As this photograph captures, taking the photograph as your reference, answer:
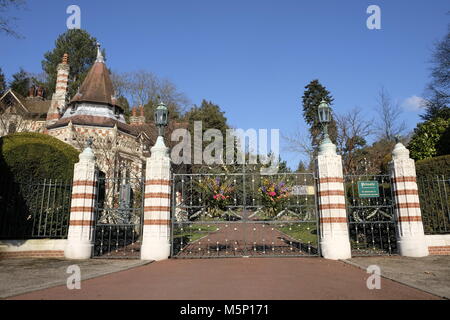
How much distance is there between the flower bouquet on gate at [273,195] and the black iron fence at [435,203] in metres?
4.66

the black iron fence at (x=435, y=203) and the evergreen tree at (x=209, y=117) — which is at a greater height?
the evergreen tree at (x=209, y=117)

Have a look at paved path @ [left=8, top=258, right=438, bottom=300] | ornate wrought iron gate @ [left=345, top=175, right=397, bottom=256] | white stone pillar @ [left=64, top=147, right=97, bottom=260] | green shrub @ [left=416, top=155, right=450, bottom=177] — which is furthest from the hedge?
green shrub @ [left=416, top=155, right=450, bottom=177]

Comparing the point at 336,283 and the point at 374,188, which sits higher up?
the point at 374,188

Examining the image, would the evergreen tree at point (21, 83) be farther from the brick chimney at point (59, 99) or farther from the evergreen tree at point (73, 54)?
the brick chimney at point (59, 99)

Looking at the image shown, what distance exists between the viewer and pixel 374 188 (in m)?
9.73

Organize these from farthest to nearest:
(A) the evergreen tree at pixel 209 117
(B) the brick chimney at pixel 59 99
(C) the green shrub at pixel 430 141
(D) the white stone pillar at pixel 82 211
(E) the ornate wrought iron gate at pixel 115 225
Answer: (A) the evergreen tree at pixel 209 117
(B) the brick chimney at pixel 59 99
(C) the green shrub at pixel 430 141
(E) the ornate wrought iron gate at pixel 115 225
(D) the white stone pillar at pixel 82 211

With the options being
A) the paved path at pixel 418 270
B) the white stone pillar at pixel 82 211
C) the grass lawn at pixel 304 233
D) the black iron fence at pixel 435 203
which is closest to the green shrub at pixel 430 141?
the black iron fence at pixel 435 203

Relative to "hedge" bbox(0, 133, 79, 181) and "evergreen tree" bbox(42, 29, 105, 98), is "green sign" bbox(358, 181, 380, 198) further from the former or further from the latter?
"evergreen tree" bbox(42, 29, 105, 98)

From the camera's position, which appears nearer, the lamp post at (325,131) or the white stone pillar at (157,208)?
the white stone pillar at (157,208)

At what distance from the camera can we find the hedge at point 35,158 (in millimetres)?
9891

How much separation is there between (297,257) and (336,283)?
382 centimetres
